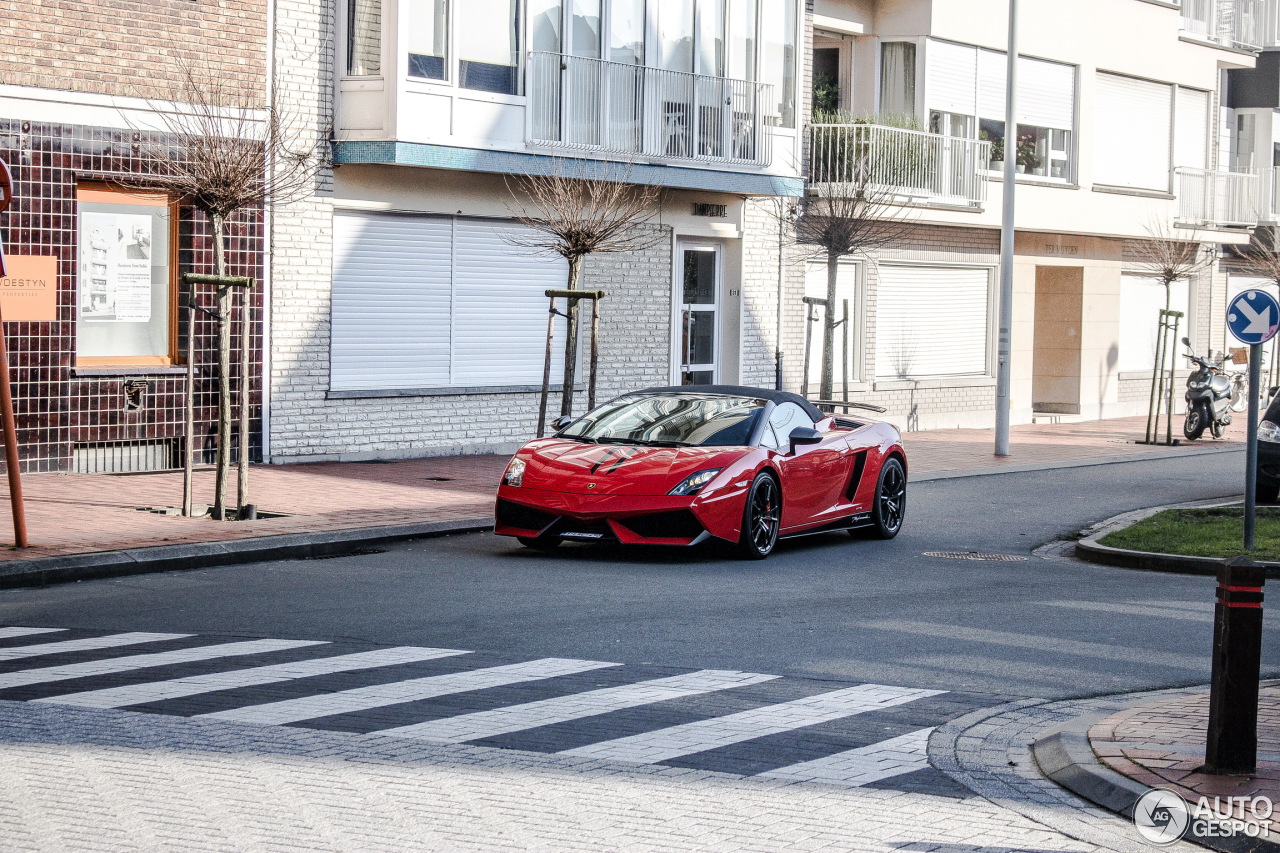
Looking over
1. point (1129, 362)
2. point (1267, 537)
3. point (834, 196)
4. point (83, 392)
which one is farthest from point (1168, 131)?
point (83, 392)

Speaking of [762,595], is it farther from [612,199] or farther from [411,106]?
[411,106]

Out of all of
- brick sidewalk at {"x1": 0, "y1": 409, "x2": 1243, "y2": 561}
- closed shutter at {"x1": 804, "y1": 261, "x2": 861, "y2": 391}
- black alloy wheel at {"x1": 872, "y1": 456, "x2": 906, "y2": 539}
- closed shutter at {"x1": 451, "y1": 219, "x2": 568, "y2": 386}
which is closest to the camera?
brick sidewalk at {"x1": 0, "y1": 409, "x2": 1243, "y2": 561}

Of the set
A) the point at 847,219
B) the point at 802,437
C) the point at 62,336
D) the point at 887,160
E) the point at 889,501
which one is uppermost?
the point at 887,160

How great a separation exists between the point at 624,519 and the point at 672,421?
57.0 inches

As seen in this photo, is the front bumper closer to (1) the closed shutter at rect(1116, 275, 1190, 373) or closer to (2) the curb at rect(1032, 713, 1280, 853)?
(2) the curb at rect(1032, 713, 1280, 853)

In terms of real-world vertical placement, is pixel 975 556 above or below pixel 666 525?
below

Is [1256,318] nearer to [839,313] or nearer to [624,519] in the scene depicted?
[624,519]

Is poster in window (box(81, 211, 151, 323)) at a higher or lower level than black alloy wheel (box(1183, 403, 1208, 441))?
higher

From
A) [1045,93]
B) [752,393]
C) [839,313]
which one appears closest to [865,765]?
[752,393]

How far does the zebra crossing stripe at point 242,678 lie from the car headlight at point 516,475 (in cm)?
413

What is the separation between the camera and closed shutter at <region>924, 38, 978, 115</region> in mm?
30094

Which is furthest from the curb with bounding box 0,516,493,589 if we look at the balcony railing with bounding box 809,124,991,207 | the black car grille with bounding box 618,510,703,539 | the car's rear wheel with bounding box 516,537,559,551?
the balcony railing with bounding box 809,124,991,207

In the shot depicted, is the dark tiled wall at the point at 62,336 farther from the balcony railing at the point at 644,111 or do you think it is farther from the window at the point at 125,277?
the balcony railing at the point at 644,111

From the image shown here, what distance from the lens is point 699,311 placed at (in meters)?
26.6
